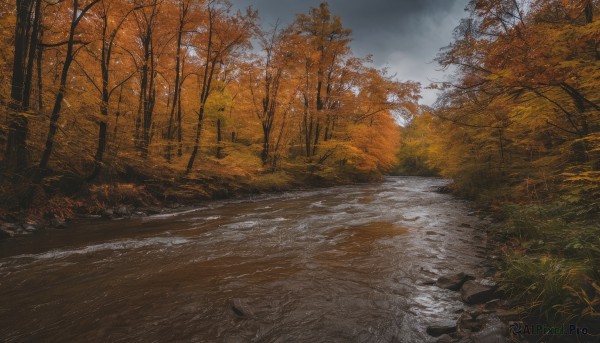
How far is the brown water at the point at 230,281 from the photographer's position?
129 inches

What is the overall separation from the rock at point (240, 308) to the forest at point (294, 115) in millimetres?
3133

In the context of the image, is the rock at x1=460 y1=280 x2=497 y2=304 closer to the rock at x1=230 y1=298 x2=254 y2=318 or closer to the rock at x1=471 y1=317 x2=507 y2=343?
the rock at x1=471 y1=317 x2=507 y2=343

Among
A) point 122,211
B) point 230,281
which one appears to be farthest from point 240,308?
point 122,211

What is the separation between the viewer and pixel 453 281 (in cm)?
434

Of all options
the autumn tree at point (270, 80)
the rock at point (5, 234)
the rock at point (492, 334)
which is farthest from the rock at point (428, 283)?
the autumn tree at point (270, 80)

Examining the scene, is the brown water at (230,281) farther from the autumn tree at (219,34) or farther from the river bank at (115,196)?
the autumn tree at (219,34)

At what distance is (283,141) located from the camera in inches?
842

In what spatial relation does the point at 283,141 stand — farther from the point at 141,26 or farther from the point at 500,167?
the point at 500,167

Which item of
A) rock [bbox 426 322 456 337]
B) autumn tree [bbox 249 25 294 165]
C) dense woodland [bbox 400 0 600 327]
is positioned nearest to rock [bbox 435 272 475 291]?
dense woodland [bbox 400 0 600 327]

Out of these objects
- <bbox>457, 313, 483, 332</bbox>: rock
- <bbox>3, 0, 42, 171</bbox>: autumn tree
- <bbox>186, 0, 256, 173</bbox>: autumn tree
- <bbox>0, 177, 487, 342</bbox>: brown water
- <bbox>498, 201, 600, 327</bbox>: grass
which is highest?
<bbox>186, 0, 256, 173</bbox>: autumn tree

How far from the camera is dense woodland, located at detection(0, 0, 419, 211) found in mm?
8406

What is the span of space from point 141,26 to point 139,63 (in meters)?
1.79

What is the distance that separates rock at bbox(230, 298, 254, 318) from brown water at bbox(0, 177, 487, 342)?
1.7 inches

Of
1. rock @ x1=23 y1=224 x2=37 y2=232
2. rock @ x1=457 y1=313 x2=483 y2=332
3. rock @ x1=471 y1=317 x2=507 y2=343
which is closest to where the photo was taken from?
rock @ x1=471 y1=317 x2=507 y2=343
